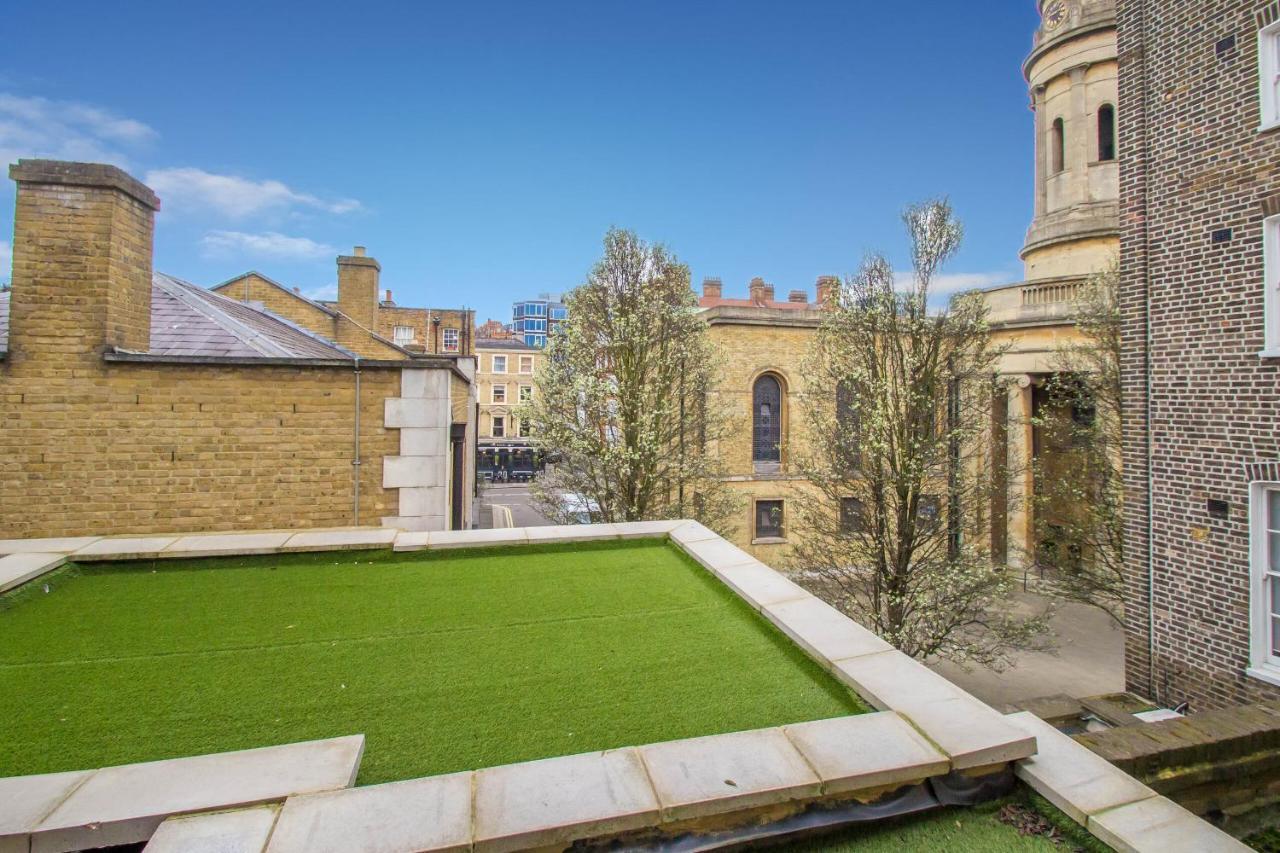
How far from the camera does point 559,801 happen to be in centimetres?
255

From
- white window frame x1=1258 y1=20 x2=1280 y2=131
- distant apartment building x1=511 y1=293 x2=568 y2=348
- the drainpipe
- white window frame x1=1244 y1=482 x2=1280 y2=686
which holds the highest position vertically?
distant apartment building x1=511 y1=293 x2=568 y2=348

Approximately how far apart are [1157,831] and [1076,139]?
27.5m

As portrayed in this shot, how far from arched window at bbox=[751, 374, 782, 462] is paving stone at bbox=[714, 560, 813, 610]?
700 inches

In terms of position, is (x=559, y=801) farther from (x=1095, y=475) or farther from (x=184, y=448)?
(x=1095, y=475)

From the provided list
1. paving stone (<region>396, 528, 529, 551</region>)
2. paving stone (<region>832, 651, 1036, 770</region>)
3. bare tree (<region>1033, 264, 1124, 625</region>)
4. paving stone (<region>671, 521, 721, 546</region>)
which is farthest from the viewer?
bare tree (<region>1033, 264, 1124, 625</region>)

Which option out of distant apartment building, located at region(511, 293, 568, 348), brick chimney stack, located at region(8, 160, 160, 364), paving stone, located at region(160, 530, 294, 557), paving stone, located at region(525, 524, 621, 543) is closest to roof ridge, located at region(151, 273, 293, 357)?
brick chimney stack, located at region(8, 160, 160, 364)

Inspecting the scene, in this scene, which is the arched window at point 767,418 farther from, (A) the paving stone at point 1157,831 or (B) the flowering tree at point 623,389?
(A) the paving stone at point 1157,831

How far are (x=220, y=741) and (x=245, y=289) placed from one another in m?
22.7

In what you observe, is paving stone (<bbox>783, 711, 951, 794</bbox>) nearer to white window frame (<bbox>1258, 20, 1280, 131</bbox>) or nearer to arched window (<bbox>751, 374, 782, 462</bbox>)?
white window frame (<bbox>1258, 20, 1280, 131</bbox>)

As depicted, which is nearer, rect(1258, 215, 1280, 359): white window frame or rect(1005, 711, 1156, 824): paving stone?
rect(1005, 711, 1156, 824): paving stone

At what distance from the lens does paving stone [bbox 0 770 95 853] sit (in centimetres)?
233

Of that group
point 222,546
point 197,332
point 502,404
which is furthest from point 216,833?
point 502,404

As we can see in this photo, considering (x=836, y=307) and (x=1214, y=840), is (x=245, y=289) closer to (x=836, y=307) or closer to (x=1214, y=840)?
(x=836, y=307)

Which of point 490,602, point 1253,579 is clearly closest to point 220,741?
point 490,602
